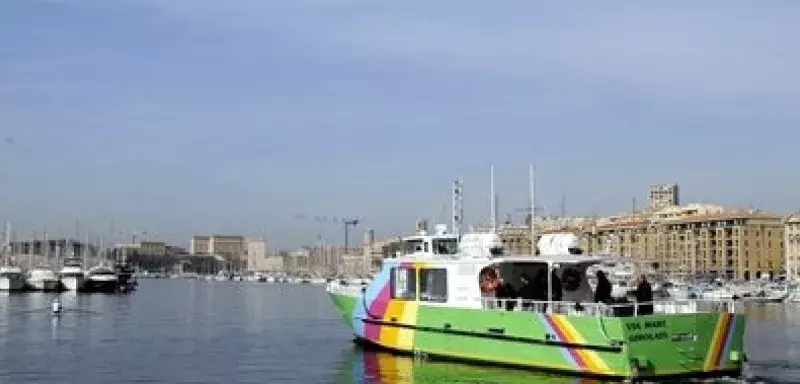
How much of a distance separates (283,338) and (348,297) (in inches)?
271

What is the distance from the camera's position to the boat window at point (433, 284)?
3538 centimetres

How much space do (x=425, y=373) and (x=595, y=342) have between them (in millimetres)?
5940

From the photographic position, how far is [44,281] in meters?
117

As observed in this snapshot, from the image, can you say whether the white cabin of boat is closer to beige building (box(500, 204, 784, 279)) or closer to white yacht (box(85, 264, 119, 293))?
white yacht (box(85, 264, 119, 293))

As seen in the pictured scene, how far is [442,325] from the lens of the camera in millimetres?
34594

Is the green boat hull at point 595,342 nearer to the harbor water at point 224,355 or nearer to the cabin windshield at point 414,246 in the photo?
the harbor water at point 224,355

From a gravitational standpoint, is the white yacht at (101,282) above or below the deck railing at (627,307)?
below

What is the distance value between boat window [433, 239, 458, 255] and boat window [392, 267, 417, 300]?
2077 millimetres

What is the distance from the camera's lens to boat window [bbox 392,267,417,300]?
120 ft

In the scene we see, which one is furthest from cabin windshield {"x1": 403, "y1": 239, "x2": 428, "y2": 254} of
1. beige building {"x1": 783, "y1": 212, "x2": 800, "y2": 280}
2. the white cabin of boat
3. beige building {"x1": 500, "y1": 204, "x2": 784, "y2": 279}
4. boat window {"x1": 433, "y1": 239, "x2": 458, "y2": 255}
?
beige building {"x1": 500, "y1": 204, "x2": 784, "y2": 279}

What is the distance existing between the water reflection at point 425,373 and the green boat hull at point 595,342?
0.50 meters

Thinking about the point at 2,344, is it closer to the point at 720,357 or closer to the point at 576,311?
the point at 576,311

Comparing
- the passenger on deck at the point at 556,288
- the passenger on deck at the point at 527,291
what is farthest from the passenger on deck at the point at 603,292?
the passenger on deck at the point at 527,291

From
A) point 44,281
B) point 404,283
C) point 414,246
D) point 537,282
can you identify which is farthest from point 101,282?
point 537,282
